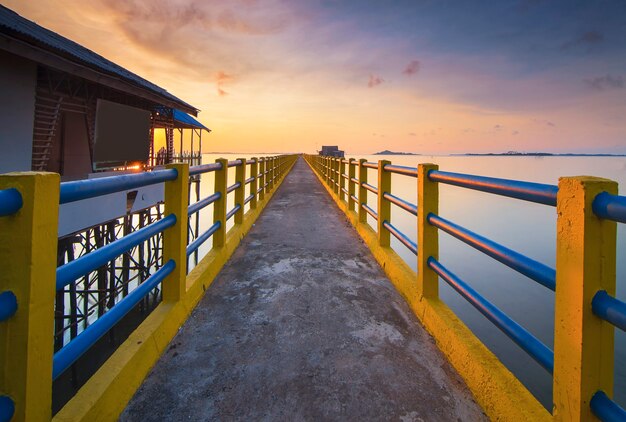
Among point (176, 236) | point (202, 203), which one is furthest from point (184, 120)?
point (176, 236)

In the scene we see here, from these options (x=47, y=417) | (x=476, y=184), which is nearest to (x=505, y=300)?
(x=476, y=184)

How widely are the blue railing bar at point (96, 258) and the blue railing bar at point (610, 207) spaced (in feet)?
6.79

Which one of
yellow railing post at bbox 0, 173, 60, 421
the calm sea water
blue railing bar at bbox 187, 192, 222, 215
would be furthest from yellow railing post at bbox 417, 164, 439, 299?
the calm sea water

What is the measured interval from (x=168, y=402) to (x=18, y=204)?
1263 millimetres

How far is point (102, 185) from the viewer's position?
1775mm

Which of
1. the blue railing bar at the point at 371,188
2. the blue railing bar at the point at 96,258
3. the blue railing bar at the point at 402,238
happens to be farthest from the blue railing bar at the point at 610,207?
the blue railing bar at the point at 371,188

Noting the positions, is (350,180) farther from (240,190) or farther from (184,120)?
(184,120)

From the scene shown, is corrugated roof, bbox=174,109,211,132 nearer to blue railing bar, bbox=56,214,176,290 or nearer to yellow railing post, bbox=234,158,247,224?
yellow railing post, bbox=234,158,247,224

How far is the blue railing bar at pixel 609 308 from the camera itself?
115 centimetres

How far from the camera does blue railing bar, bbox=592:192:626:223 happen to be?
3.79 feet

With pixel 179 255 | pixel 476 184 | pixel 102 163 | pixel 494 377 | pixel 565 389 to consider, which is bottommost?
pixel 494 377

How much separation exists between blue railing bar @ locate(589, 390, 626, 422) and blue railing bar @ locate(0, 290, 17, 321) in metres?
2.19

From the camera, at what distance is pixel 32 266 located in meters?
1.26

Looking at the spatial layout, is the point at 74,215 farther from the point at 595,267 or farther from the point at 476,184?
the point at 595,267
